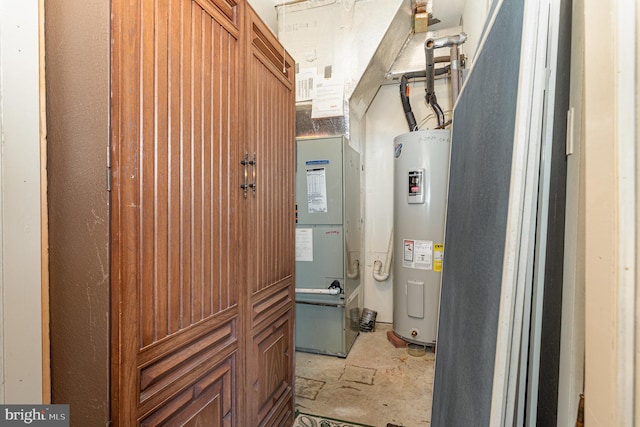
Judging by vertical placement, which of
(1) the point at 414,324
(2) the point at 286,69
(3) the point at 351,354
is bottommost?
(3) the point at 351,354

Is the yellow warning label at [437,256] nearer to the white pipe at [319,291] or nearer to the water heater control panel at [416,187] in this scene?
the water heater control panel at [416,187]

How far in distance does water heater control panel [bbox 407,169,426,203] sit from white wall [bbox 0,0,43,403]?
93.9 inches

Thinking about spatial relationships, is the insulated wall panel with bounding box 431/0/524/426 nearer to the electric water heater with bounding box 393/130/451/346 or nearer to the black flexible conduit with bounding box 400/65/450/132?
the electric water heater with bounding box 393/130/451/346

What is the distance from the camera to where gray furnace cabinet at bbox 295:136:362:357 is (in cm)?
245

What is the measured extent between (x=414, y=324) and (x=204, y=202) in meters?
2.27

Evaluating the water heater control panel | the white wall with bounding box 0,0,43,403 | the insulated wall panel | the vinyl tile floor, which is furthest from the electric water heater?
the white wall with bounding box 0,0,43,403

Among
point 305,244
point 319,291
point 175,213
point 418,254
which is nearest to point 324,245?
point 305,244

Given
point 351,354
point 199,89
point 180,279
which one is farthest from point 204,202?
point 351,354

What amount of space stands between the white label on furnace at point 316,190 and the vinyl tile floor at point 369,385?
1.23m

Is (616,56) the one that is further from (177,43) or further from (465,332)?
(177,43)

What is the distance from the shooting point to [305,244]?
8.39ft

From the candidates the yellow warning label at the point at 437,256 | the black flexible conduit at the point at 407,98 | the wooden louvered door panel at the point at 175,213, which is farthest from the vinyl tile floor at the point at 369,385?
the black flexible conduit at the point at 407,98

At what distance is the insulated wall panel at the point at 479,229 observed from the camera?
744mm

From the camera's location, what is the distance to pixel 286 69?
1.60m
